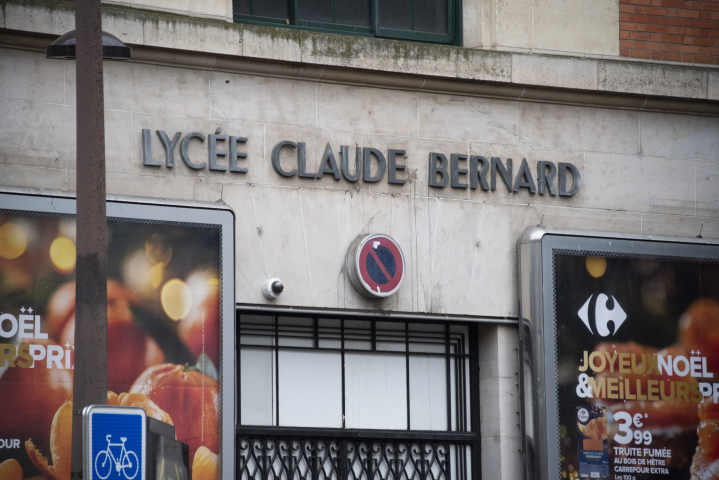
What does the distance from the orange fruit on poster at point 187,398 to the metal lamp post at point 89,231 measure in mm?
2872

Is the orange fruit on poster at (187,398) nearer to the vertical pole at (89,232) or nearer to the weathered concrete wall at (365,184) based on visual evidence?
the weathered concrete wall at (365,184)

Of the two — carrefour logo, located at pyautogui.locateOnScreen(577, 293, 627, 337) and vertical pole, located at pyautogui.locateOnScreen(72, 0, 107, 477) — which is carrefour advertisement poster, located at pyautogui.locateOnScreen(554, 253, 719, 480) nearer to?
carrefour logo, located at pyautogui.locateOnScreen(577, 293, 627, 337)

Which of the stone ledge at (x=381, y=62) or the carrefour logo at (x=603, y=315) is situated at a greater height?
the stone ledge at (x=381, y=62)

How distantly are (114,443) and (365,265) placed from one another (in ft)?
15.9

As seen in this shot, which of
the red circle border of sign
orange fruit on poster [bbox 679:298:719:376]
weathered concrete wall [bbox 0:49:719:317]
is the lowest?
orange fruit on poster [bbox 679:298:719:376]

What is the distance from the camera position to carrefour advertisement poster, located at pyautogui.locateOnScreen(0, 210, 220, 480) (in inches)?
366


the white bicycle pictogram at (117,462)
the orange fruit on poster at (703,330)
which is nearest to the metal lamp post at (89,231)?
the white bicycle pictogram at (117,462)

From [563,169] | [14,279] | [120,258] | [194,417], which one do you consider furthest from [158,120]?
A: [563,169]

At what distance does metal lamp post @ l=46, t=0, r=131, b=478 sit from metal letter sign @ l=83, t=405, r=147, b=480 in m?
0.41

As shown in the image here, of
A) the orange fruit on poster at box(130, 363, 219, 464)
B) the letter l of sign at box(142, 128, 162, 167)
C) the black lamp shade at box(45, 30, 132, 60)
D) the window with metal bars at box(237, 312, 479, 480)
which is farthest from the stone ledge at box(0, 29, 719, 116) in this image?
the orange fruit on poster at box(130, 363, 219, 464)

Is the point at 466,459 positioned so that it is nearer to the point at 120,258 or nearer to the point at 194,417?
the point at 194,417

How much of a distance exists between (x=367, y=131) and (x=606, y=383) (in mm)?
3544

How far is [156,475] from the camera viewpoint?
21.7 ft

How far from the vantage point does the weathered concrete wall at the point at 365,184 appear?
10.0 meters
